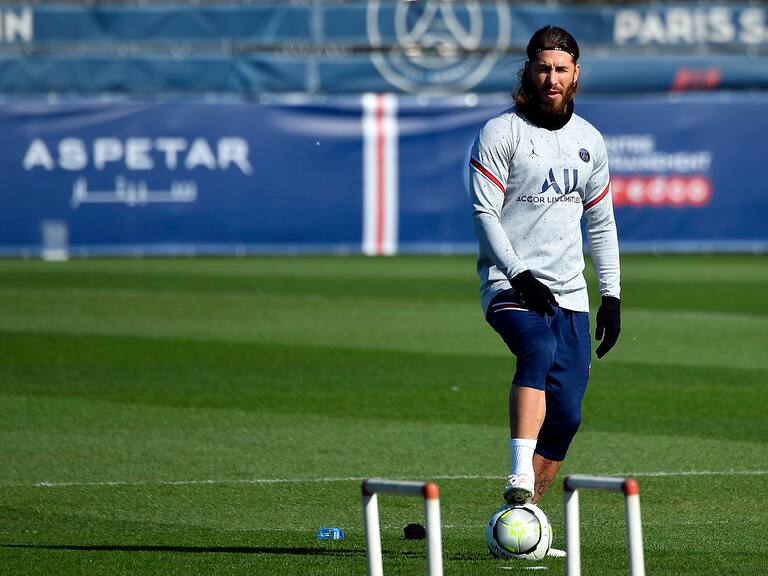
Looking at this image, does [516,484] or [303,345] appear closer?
[516,484]

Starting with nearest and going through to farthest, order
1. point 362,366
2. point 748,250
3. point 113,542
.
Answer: point 113,542, point 362,366, point 748,250

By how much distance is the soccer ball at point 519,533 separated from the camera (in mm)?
5980

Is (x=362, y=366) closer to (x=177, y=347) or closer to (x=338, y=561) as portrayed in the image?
(x=177, y=347)

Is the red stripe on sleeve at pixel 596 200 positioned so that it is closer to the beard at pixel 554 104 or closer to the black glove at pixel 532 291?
the beard at pixel 554 104

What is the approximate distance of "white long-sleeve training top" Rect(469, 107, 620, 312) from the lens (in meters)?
6.19

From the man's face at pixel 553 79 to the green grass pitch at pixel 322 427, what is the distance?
67.9 inches

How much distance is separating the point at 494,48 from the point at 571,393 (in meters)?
20.9

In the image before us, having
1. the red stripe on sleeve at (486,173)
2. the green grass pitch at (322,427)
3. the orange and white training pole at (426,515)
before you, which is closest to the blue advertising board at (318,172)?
the green grass pitch at (322,427)

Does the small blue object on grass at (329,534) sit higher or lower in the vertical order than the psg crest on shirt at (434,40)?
lower

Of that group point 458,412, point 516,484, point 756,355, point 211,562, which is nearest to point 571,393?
point 516,484

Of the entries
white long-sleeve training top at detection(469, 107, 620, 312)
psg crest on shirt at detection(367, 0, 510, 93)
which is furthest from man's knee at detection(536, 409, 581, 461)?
psg crest on shirt at detection(367, 0, 510, 93)

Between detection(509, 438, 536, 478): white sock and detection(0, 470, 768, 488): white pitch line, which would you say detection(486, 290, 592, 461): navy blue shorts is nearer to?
detection(509, 438, 536, 478): white sock

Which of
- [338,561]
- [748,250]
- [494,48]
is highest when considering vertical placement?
[494,48]

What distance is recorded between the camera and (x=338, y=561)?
6.11m
